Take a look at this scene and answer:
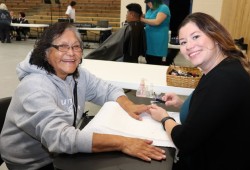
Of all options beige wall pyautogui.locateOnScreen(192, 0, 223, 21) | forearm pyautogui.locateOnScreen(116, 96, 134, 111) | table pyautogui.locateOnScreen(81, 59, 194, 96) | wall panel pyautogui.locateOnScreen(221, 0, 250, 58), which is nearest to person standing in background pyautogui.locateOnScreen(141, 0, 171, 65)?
wall panel pyautogui.locateOnScreen(221, 0, 250, 58)

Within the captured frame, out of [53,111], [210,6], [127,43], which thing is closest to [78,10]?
[210,6]

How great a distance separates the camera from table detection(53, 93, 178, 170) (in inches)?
37.6

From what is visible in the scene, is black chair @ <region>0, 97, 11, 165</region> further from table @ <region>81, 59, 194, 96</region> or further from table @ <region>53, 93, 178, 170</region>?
table @ <region>81, 59, 194, 96</region>

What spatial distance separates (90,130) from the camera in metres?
1.15

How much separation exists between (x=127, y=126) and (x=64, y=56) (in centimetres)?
46

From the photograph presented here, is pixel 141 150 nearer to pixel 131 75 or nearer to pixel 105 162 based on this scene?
pixel 105 162

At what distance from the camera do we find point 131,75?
7.25 feet

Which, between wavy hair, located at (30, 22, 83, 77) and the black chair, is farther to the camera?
the black chair

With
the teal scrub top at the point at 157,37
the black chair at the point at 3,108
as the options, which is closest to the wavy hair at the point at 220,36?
the black chair at the point at 3,108

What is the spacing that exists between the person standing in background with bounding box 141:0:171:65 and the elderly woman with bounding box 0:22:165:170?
2.35m

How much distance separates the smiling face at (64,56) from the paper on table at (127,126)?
283 mm

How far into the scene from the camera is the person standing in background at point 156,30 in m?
3.71

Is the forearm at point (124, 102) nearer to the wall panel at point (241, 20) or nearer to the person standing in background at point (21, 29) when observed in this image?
the wall panel at point (241, 20)

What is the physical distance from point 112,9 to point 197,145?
38.2ft
